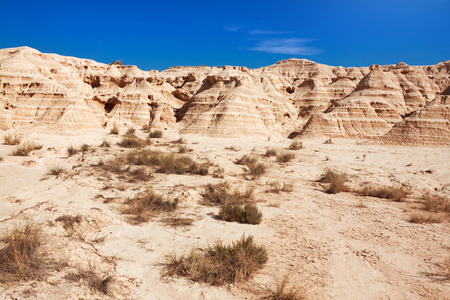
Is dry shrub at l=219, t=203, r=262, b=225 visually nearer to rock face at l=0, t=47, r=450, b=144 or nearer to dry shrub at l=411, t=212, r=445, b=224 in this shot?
dry shrub at l=411, t=212, r=445, b=224

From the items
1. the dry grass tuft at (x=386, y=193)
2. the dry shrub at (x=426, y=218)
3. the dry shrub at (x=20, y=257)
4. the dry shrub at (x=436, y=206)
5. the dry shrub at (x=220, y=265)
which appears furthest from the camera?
the dry grass tuft at (x=386, y=193)

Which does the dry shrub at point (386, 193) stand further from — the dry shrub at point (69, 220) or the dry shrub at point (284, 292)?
the dry shrub at point (69, 220)

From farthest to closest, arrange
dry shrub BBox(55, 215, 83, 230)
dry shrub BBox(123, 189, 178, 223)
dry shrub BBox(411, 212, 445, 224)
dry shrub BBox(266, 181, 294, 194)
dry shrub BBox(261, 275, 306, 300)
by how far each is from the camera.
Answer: dry shrub BBox(266, 181, 294, 194), dry shrub BBox(411, 212, 445, 224), dry shrub BBox(123, 189, 178, 223), dry shrub BBox(55, 215, 83, 230), dry shrub BBox(261, 275, 306, 300)

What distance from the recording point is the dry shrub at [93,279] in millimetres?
2907

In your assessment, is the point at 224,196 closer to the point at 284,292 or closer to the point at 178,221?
the point at 178,221

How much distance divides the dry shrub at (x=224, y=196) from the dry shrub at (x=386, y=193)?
3.73 meters

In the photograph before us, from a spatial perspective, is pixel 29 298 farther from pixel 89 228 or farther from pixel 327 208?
pixel 327 208

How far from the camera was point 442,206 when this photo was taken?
651 cm

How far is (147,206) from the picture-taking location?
223 inches

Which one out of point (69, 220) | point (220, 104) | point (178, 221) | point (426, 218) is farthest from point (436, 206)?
point (220, 104)

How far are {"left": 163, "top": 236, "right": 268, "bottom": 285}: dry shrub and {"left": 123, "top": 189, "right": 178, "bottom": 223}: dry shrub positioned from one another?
1.69 m

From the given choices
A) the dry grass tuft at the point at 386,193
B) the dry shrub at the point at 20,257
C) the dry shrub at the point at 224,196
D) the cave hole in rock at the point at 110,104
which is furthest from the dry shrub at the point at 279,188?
the cave hole in rock at the point at 110,104

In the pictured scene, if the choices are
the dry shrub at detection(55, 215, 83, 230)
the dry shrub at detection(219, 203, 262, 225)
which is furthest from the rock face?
the dry shrub at detection(219, 203, 262, 225)

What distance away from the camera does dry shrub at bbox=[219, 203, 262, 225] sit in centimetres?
533
